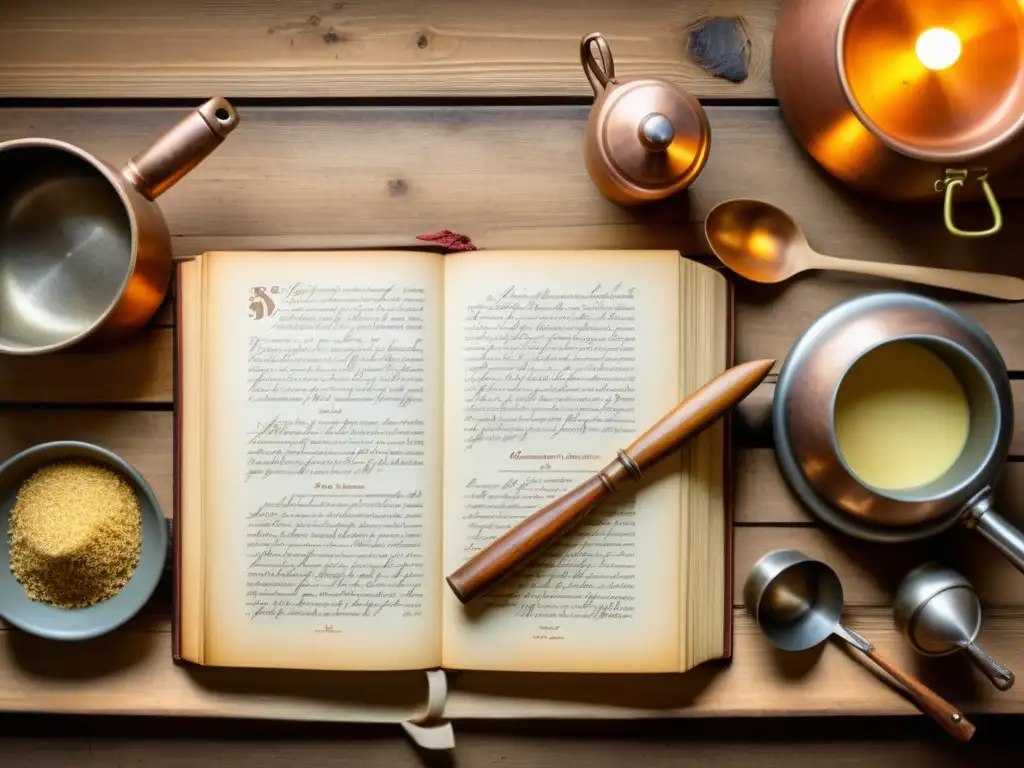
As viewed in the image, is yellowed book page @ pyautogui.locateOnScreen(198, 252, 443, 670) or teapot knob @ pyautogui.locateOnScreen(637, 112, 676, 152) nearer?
teapot knob @ pyautogui.locateOnScreen(637, 112, 676, 152)

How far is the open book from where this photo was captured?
2.19ft

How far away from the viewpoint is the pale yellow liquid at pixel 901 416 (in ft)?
2.17

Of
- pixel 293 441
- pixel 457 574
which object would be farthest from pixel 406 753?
pixel 293 441

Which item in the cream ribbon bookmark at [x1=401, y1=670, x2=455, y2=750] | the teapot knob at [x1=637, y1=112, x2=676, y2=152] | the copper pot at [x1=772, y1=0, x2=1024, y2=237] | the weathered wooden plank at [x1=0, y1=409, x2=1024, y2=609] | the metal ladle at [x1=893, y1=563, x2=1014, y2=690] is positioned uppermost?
the copper pot at [x1=772, y1=0, x2=1024, y2=237]

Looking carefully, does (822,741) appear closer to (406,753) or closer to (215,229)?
(406,753)

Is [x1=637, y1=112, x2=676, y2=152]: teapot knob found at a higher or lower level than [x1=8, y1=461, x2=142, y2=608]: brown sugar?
higher

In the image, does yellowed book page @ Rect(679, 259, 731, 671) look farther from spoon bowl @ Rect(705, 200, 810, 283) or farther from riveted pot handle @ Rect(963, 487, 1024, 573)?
riveted pot handle @ Rect(963, 487, 1024, 573)

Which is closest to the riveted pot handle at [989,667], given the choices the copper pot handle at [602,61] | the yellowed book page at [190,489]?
the copper pot handle at [602,61]

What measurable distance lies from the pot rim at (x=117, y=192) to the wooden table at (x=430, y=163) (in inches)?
3.3

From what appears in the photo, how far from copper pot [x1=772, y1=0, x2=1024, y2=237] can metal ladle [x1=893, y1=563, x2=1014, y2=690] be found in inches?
11.6

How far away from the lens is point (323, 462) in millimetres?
676

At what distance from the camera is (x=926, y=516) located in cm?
64

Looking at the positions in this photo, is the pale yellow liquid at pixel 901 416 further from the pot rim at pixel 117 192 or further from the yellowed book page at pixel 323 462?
A: the pot rim at pixel 117 192

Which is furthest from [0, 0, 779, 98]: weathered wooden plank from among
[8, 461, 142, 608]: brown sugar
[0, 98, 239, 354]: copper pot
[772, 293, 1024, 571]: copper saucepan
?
[8, 461, 142, 608]: brown sugar
